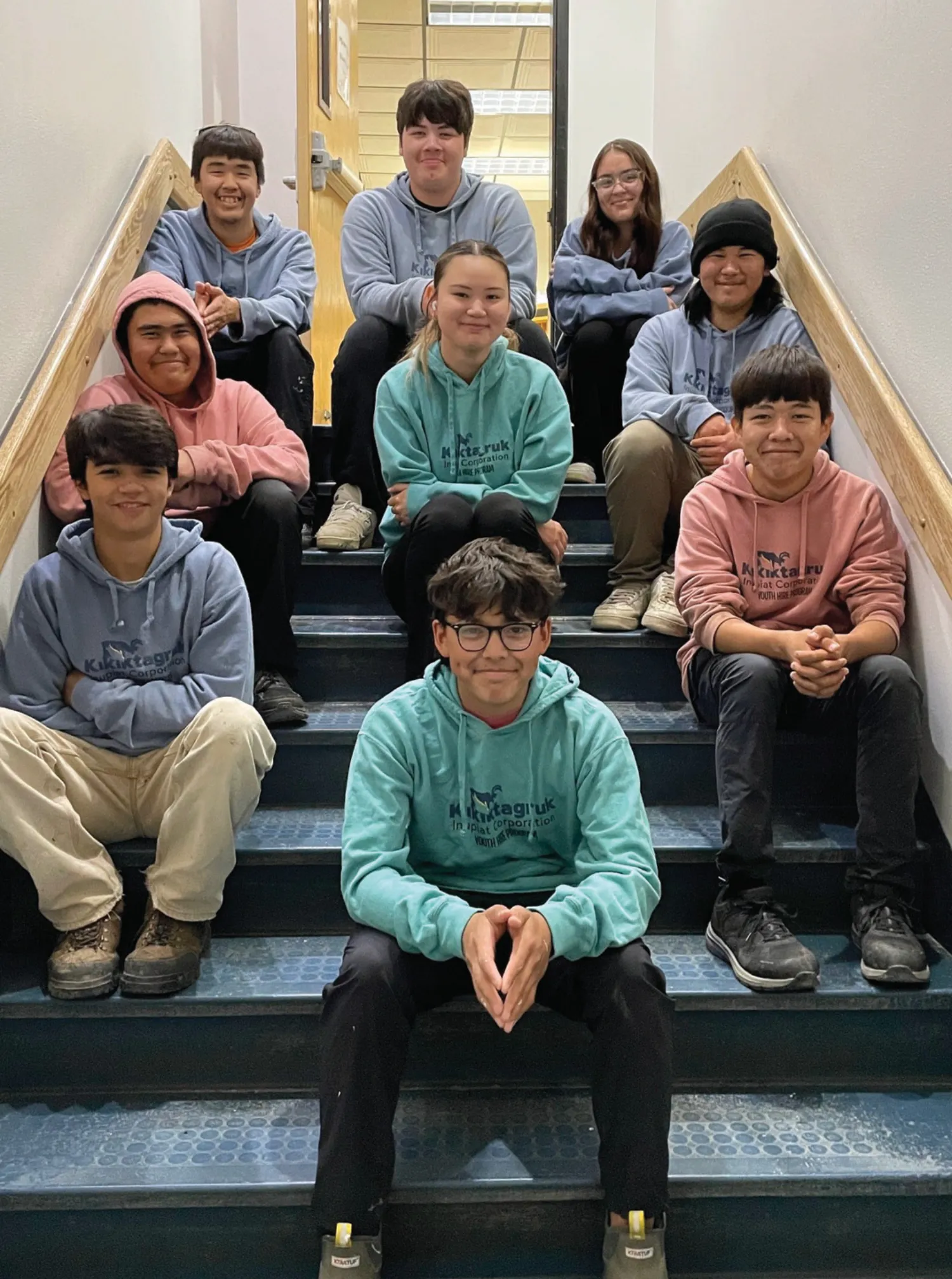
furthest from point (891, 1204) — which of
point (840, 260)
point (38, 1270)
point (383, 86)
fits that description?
point (383, 86)

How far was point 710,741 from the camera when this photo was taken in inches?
77.2

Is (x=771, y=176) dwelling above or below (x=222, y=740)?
above

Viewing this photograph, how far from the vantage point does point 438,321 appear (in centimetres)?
218

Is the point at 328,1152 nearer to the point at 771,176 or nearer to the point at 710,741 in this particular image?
the point at 710,741

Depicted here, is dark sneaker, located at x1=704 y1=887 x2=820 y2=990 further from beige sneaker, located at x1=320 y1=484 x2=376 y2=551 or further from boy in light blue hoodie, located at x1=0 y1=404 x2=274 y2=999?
beige sneaker, located at x1=320 y1=484 x2=376 y2=551

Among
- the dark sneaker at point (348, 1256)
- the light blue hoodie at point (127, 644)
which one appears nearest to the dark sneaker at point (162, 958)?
the light blue hoodie at point (127, 644)

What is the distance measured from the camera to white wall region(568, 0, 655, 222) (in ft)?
13.6

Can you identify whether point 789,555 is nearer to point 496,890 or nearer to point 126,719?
point 496,890

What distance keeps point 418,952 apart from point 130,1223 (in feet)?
1.62

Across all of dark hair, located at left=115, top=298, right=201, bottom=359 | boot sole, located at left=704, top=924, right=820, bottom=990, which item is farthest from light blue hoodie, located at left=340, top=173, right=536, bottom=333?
boot sole, located at left=704, top=924, right=820, bottom=990

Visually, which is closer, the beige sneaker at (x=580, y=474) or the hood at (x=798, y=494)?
the hood at (x=798, y=494)

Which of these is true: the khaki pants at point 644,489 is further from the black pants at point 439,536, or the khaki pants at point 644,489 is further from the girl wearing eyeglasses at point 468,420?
the black pants at point 439,536

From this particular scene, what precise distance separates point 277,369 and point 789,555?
1337mm

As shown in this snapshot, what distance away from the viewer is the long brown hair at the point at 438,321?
82.2 inches
